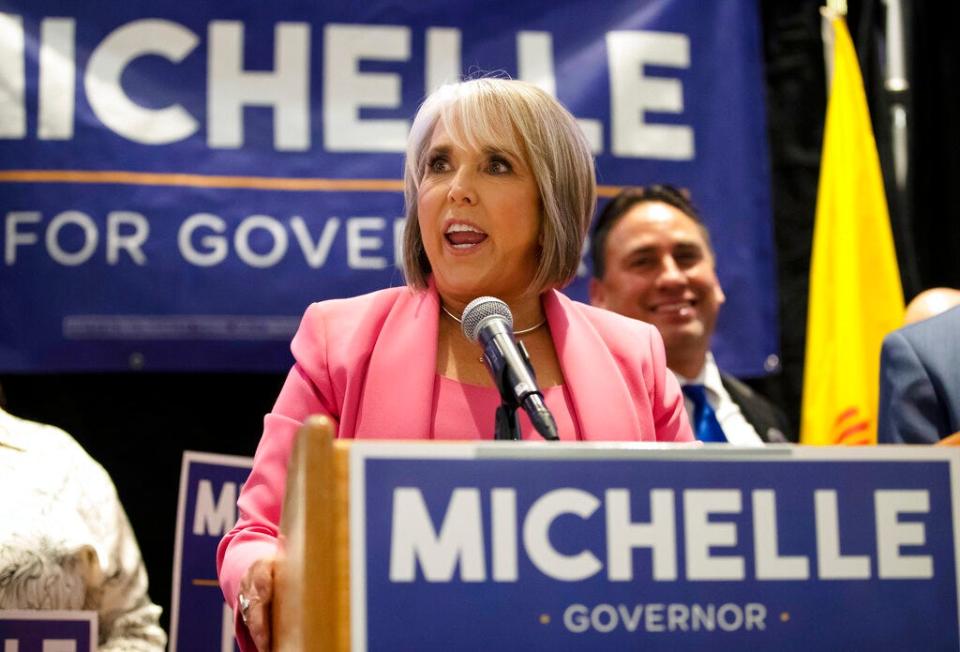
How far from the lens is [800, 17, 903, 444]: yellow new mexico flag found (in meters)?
3.65

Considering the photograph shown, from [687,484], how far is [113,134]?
2.43 m

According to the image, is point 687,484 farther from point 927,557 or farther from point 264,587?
point 264,587

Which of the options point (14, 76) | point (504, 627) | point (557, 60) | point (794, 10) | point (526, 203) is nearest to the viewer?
point (504, 627)

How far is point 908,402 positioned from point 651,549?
3.15 feet

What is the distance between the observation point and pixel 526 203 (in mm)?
1869

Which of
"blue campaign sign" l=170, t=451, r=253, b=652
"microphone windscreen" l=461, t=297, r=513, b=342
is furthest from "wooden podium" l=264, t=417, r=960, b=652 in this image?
"blue campaign sign" l=170, t=451, r=253, b=652

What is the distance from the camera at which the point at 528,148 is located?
1.86 m

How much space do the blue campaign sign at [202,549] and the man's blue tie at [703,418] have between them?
1076 mm

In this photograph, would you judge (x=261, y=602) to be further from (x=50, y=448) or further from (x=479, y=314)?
(x=50, y=448)

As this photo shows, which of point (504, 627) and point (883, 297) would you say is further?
point (883, 297)

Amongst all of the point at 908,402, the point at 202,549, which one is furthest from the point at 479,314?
the point at 202,549

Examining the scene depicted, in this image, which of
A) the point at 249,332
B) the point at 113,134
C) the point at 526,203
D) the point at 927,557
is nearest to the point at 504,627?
the point at 927,557

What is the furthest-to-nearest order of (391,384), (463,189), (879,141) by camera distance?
1. (879,141)
2. (463,189)
3. (391,384)

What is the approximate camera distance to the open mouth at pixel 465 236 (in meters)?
1.83
